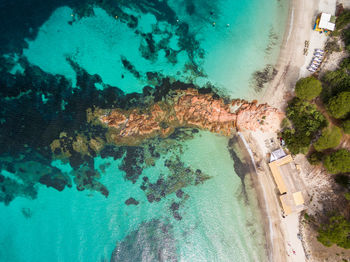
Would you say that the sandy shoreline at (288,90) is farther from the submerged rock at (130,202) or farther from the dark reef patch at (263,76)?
the submerged rock at (130,202)

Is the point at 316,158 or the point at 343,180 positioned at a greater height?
the point at 316,158

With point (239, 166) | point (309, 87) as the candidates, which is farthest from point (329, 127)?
point (239, 166)

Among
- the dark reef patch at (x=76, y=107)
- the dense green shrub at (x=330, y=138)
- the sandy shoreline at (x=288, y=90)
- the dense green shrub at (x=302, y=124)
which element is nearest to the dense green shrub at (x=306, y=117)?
the dense green shrub at (x=302, y=124)

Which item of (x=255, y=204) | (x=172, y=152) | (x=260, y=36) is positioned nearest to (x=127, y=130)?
(x=172, y=152)

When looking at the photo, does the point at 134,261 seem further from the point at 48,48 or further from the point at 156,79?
the point at 48,48

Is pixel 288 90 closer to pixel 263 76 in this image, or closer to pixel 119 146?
pixel 263 76

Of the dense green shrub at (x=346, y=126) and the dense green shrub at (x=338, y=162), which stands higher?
the dense green shrub at (x=346, y=126)
